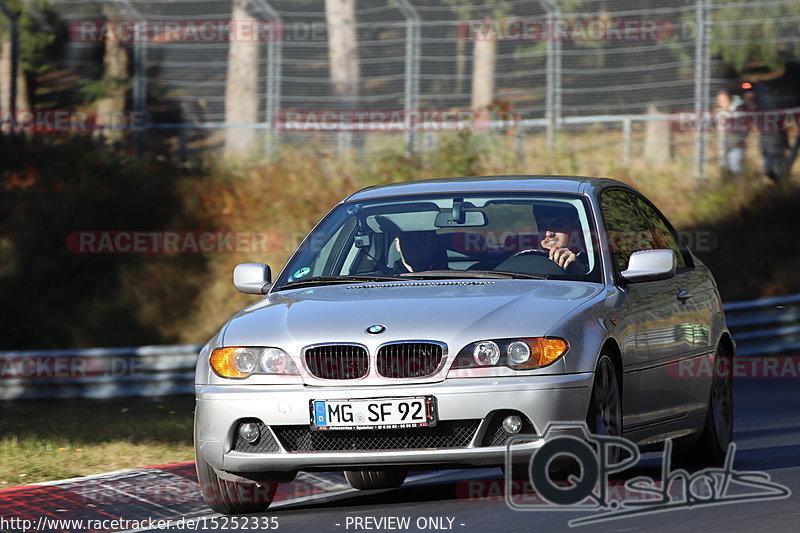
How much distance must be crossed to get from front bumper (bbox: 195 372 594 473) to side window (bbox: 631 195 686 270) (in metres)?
2.56

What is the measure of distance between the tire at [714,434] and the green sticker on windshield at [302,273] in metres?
2.36

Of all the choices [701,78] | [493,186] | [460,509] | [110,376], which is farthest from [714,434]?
[701,78]

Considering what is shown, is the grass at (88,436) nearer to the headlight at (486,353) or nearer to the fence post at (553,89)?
the headlight at (486,353)

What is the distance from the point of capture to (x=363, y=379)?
734 centimetres

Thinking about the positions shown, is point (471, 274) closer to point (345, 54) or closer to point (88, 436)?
point (88, 436)

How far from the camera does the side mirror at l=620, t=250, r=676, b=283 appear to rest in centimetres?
834

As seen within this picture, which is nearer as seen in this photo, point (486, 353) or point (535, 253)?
point (486, 353)

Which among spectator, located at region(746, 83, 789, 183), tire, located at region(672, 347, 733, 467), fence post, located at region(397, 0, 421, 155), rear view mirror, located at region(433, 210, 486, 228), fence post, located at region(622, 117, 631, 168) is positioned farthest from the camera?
spectator, located at region(746, 83, 789, 183)

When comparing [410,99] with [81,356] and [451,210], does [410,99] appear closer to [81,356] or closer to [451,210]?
[81,356]

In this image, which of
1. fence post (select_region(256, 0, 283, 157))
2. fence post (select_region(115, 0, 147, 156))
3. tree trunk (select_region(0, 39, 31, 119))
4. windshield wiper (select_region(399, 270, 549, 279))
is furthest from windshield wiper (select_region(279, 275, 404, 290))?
tree trunk (select_region(0, 39, 31, 119))

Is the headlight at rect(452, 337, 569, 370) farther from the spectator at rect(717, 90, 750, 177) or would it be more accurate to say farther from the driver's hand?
the spectator at rect(717, 90, 750, 177)

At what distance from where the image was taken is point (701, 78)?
23.9 m

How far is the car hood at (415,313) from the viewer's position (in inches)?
290

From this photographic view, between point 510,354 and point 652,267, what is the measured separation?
136 centimetres
